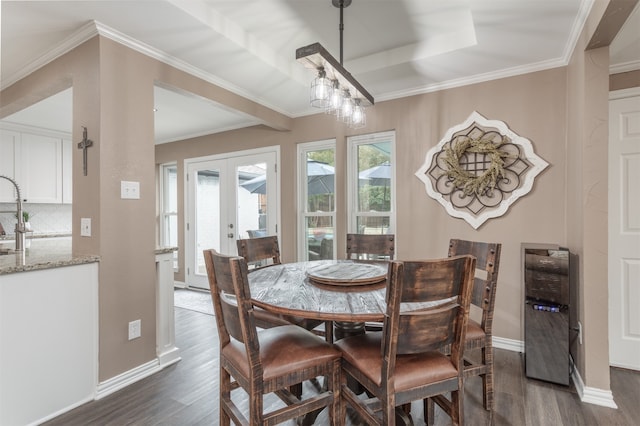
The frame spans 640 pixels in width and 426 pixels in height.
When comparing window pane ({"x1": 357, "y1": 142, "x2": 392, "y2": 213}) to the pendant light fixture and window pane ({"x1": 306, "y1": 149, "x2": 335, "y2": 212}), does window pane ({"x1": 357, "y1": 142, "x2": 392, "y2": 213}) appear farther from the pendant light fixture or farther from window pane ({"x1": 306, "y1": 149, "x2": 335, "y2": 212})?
the pendant light fixture

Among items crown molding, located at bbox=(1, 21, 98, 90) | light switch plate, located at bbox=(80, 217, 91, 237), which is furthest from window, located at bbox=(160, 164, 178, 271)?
light switch plate, located at bbox=(80, 217, 91, 237)

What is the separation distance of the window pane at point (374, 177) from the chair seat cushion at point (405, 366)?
2.10 m

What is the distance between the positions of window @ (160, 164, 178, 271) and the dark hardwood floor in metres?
3.39

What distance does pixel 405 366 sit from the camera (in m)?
1.27

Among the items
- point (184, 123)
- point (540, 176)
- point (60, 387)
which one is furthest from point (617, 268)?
point (184, 123)

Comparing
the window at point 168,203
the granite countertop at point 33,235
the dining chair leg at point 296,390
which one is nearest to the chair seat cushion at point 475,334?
the dining chair leg at point 296,390

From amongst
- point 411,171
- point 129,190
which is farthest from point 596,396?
point 129,190

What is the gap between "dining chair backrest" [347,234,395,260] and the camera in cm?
262

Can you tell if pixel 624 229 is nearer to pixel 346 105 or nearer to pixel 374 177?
pixel 374 177

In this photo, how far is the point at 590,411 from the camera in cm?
181

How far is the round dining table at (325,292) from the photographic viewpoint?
1239 millimetres

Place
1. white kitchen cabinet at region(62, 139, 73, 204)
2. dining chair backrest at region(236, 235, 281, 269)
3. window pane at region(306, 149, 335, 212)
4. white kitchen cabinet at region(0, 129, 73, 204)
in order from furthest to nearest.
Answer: white kitchen cabinet at region(62, 139, 73, 204) → white kitchen cabinet at region(0, 129, 73, 204) → window pane at region(306, 149, 335, 212) → dining chair backrest at region(236, 235, 281, 269)

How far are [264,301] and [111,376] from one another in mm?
1517

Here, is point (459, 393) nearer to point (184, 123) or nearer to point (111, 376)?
point (111, 376)
